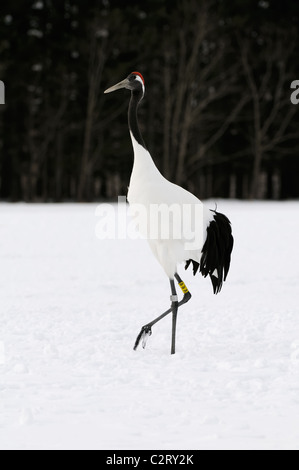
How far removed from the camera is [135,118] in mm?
6410

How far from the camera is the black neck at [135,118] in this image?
625cm

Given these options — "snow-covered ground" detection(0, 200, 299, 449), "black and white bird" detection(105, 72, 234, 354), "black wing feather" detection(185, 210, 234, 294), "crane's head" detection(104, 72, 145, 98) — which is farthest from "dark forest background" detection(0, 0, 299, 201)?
"black and white bird" detection(105, 72, 234, 354)

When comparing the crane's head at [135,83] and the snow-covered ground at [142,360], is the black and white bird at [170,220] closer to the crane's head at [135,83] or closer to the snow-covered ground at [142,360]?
the crane's head at [135,83]

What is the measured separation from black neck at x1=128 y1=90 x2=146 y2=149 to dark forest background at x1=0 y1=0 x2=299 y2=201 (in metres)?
22.7

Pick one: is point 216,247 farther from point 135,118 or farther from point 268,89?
point 268,89

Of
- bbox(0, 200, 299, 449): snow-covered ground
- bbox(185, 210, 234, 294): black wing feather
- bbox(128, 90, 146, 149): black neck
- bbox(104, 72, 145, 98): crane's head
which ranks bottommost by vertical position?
bbox(0, 200, 299, 449): snow-covered ground

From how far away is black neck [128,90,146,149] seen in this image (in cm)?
625

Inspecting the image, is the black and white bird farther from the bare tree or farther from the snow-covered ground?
the bare tree

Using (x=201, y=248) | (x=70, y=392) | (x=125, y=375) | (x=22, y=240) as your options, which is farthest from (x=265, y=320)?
A: (x=22, y=240)

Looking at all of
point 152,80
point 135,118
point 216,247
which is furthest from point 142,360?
point 152,80

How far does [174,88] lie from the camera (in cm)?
3198

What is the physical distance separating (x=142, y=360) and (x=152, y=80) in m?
26.7

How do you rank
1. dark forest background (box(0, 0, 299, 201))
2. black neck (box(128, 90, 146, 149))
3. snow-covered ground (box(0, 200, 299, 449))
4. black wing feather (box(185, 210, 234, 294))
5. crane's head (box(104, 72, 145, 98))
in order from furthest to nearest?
dark forest background (box(0, 0, 299, 201)), crane's head (box(104, 72, 145, 98)), black wing feather (box(185, 210, 234, 294)), black neck (box(128, 90, 146, 149)), snow-covered ground (box(0, 200, 299, 449))

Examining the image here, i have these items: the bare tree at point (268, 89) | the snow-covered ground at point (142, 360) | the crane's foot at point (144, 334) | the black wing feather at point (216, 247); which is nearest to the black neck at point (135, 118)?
the black wing feather at point (216, 247)
